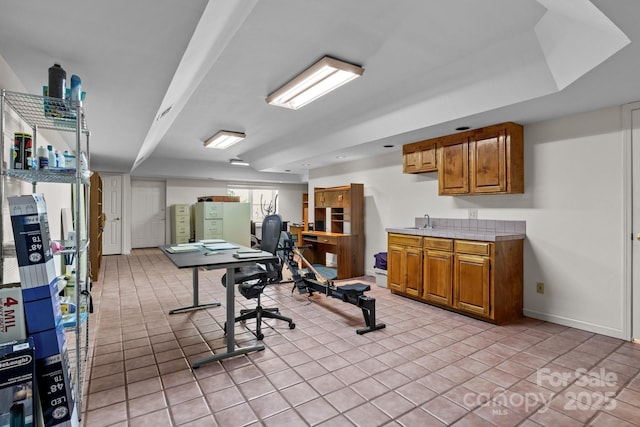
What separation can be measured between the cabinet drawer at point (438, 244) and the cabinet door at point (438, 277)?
0.05 meters

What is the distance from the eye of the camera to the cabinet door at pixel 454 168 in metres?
3.89

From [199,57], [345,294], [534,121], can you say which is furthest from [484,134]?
[199,57]

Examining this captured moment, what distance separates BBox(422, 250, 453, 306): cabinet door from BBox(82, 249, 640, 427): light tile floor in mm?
255

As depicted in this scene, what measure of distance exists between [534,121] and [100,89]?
4.28 m

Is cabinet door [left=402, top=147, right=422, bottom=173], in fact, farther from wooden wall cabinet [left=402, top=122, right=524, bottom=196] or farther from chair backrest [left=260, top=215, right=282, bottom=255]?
chair backrest [left=260, top=215, right=282, bottom=255]

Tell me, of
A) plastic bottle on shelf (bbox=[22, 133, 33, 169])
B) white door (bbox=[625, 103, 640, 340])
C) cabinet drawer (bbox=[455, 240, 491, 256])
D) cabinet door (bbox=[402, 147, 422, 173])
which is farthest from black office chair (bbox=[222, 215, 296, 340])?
white door (bbox=[625, 103, 640, 340])

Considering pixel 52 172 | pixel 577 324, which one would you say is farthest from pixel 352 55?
pixel 577 324

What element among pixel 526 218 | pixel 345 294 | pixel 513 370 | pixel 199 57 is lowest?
pixel 513 370

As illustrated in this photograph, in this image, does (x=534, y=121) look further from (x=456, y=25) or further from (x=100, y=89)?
(x=100, y=89)

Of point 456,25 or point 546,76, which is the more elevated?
point 456,25

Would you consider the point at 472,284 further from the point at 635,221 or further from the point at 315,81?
the point at 315,81

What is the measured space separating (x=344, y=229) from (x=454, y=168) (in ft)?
8.34

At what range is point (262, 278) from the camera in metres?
3.17

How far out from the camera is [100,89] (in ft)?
8.83
